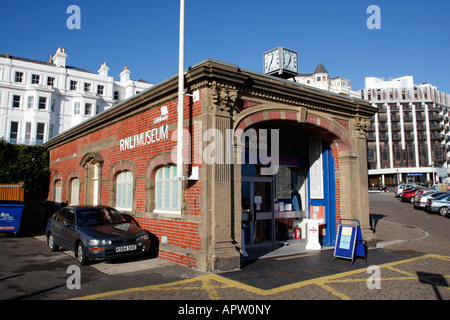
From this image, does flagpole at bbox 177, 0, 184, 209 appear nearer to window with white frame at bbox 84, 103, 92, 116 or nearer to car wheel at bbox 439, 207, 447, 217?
car wheel at bbox 439, 207, 447, 217

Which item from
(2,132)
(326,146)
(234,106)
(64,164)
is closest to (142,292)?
(234,106)

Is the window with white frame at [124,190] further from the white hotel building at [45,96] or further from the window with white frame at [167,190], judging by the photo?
the white hotel building at [45,96]

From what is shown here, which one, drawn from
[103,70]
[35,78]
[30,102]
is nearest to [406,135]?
[103,70]

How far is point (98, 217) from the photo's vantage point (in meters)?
10.1

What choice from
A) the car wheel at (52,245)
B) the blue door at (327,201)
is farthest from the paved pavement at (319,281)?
the car wheel at (52,245)

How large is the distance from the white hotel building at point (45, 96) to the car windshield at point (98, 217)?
39.0 m

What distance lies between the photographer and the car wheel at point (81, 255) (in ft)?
28.5

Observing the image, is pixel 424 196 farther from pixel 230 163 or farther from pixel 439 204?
pixel 230 163

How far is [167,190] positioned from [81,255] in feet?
9.23

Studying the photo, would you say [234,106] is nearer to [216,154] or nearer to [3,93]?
[216,154]

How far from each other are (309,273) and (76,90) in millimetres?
49326

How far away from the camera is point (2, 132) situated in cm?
4306

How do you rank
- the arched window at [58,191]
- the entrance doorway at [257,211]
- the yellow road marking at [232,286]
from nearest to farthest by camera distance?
the yellow road marking at [232,286] < the entrance doorway at [257,211] < the arched window at [58,191]
